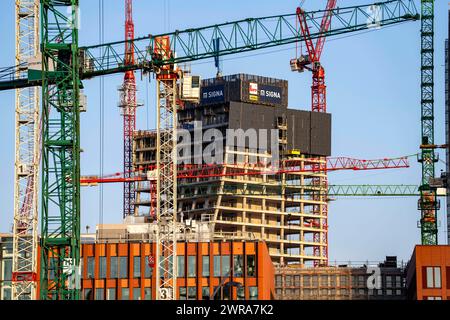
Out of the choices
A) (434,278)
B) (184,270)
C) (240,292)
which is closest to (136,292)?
(184,270)

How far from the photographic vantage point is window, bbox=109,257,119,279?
176375 mm

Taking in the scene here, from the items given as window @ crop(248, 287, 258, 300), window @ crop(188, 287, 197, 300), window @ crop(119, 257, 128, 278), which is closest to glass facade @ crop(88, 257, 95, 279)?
window @ crop(119, 257, 128, 278)

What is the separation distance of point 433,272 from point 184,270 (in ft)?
111

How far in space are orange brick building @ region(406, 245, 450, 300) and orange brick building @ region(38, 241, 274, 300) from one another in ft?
73.6

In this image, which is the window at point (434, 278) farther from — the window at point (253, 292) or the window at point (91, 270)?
the window at point (91, 270)

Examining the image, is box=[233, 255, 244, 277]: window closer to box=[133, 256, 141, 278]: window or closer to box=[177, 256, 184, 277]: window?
box=[177, 256, 184, 277]: window

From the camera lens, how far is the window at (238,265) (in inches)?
6663

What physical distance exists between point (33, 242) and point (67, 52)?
135 feet

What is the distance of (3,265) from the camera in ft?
651

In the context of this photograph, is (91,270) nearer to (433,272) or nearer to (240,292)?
(240,292)


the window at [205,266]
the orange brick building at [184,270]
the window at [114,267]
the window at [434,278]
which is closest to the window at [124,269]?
the orange brick building at [184,270]

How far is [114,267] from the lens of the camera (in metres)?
177
